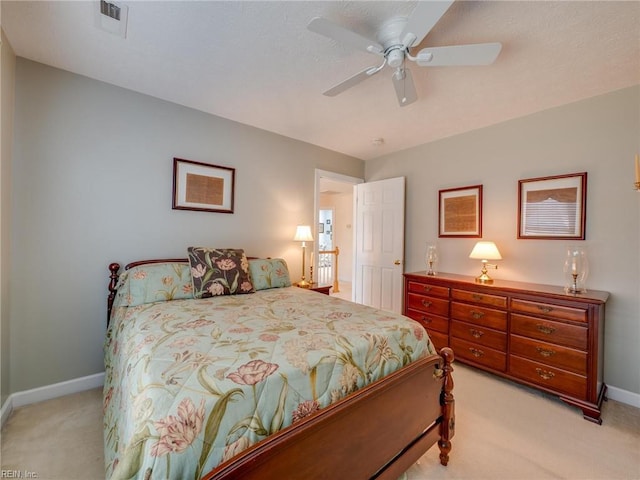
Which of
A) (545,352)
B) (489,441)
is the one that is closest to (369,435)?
(489,441)

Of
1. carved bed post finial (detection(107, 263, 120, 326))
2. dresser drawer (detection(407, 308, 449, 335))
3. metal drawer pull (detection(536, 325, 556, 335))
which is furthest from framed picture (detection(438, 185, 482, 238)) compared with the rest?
carved bed post finial (detection(107, 263, 120, 326))

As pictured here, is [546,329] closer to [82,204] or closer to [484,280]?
[484,280]

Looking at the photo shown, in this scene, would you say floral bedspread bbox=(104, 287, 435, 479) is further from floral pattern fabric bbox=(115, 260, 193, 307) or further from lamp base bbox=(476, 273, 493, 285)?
lamp base bbox=(476, 273, 493, 285)

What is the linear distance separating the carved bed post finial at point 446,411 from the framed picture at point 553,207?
1.86 m

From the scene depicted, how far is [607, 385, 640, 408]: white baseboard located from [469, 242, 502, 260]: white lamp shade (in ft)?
4.31

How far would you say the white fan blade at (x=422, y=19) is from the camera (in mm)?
1199

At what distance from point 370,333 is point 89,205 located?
2432mm

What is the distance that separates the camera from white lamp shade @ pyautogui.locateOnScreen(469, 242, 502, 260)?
8.84 feet

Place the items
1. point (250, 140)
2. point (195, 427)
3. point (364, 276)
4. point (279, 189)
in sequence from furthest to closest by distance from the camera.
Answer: point (364, 276), point (279, 189), point (250, 140), point (195, 427)

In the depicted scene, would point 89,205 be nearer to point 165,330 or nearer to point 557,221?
point 165,330

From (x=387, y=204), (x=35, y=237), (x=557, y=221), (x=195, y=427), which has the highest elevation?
(x=387, y=204)

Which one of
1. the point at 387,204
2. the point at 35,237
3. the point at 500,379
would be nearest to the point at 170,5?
the point at 35,237

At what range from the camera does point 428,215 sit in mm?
3543

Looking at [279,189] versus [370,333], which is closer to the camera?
[370,333]
